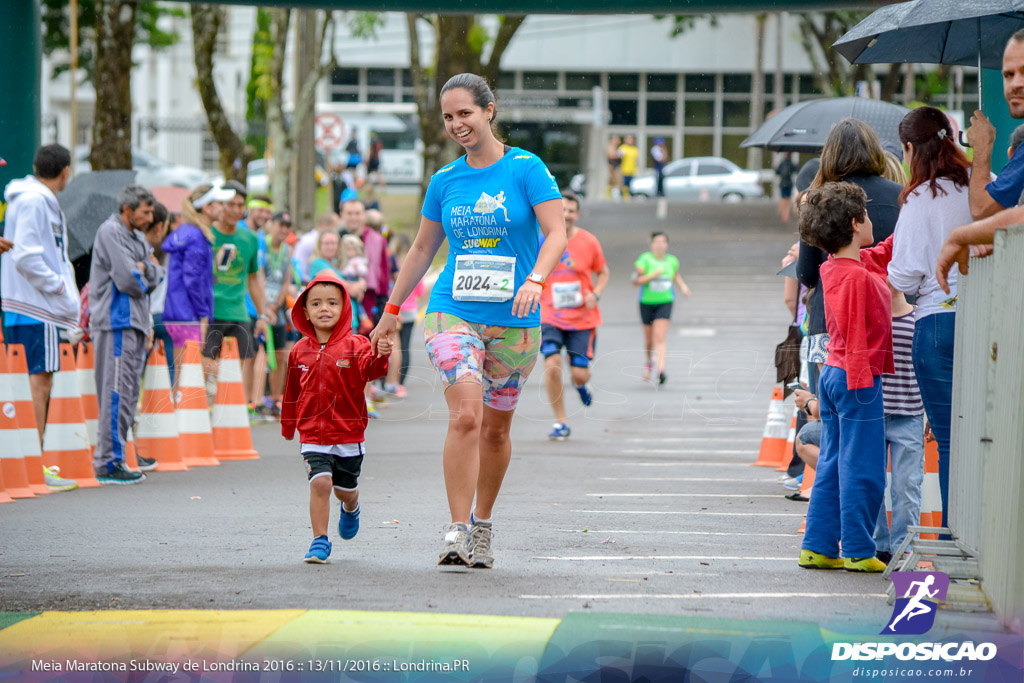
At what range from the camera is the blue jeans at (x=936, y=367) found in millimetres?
5562

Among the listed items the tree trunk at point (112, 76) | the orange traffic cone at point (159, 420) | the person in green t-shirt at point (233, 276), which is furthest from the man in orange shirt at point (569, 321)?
the tree trunk at point (112, 76)

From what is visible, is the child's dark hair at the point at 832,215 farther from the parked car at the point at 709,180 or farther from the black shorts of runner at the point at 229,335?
the parked car at the point at 709,180

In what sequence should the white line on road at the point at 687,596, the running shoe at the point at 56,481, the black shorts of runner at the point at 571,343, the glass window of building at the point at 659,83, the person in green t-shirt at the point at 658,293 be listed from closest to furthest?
the white line on road at the point at 687,596 < the running shoe at the point at 56,481 < the black shorts of runner at the point at 571,343 < the glass window of building at the point at 659,83 < the person in green t-shirt at the point at 658,293

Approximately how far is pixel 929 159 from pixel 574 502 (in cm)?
319

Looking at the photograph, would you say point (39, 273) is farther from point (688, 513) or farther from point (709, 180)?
point (709, 180)

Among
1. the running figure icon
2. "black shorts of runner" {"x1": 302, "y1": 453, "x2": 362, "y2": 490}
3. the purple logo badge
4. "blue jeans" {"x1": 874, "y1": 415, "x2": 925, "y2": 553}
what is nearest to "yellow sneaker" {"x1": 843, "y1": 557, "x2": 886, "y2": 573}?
"blue jeans" {"x1": 874, "y1": 415, "x2": 925, "y2": 553}

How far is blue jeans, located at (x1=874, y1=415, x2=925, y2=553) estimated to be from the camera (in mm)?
5883

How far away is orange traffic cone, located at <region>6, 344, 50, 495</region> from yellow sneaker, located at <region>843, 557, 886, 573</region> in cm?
507

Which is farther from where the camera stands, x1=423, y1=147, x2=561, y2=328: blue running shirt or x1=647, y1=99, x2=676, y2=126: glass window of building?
x1=647, y1=99, x2=676, y2=126: glass window of building

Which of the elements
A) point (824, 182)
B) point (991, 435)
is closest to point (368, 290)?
point (824, 182)

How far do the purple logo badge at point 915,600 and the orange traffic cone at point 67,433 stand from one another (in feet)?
19.4

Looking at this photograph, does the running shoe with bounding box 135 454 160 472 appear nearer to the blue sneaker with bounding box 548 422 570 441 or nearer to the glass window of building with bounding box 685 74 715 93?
the blue sneaker with bounding box 548 422 570 441

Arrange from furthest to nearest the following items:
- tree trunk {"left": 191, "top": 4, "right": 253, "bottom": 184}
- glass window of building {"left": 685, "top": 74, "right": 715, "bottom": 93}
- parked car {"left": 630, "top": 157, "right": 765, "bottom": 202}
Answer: parked car {"left": 630, "top": 157, "right": 765, "bottom": 202} → tree trunk {"left": 191, "top": 4, "right": 253, "bottom": 184} → glass window of building {"left": 685, "top": 74, "right": 715, "bottom": 93}

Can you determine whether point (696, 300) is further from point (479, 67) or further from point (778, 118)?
point (778, 118)
